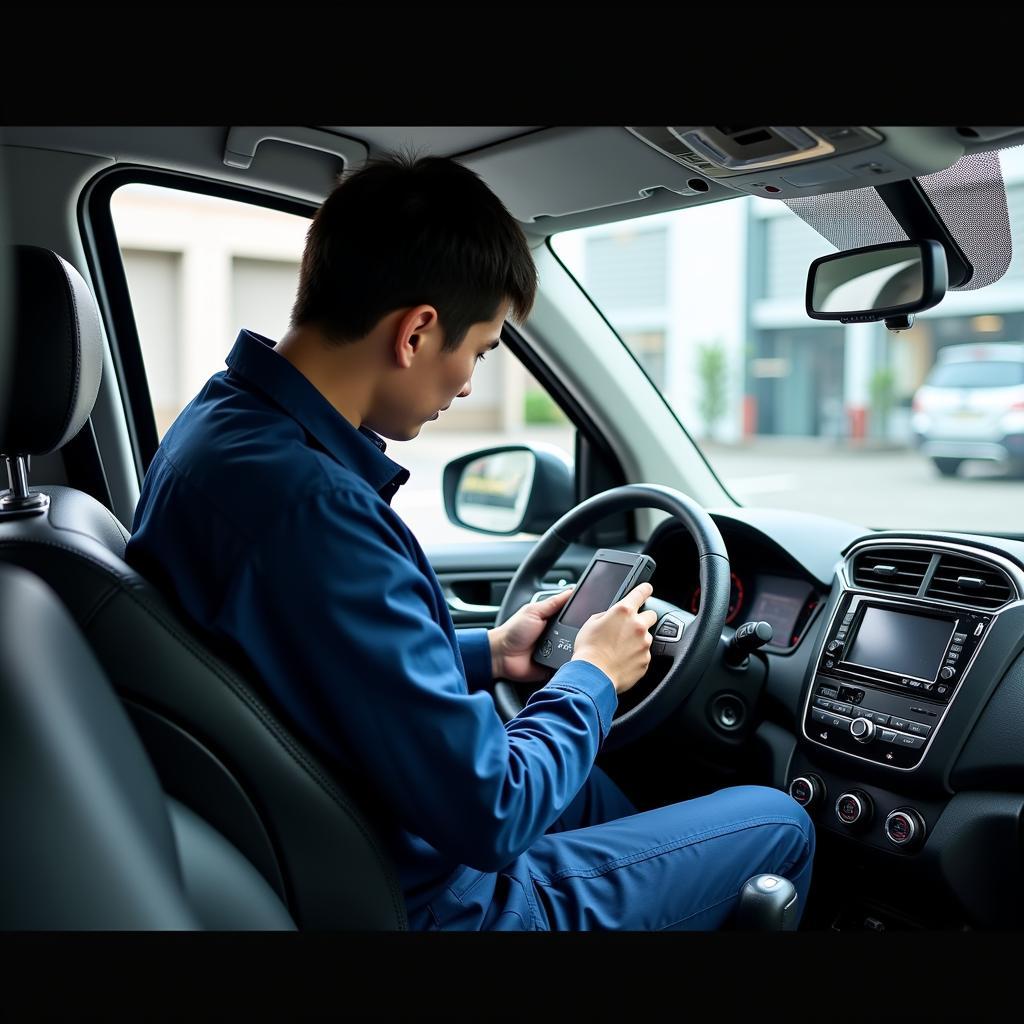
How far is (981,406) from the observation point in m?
9.77

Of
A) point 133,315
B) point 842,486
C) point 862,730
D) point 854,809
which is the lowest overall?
point 842,486

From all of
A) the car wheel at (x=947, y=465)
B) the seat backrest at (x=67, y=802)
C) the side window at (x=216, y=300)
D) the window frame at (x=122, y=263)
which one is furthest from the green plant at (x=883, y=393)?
the seat backrest at (x=67, y=802)

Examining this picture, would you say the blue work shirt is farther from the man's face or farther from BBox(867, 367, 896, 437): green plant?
BBox(867, 367, 896, 437): green plant

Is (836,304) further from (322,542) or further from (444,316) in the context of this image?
(322,542)

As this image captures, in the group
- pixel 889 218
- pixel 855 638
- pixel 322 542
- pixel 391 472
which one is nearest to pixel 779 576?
pixel 855 638

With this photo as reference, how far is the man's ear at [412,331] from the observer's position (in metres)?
1.38

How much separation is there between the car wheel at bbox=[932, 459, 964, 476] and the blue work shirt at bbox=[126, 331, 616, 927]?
10.6 m

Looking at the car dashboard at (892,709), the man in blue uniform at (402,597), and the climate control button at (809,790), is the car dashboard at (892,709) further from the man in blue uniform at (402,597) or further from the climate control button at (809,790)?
the man in blue uniform at (402,597)

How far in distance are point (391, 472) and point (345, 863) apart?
51 cm

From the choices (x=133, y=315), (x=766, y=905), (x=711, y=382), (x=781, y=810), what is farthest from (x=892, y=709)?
(x=711, y=382)

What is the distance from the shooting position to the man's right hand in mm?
1598

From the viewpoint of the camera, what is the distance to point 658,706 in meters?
1.77

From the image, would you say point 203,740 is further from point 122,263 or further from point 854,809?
point 122,263

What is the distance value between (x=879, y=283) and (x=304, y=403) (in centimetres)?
121
